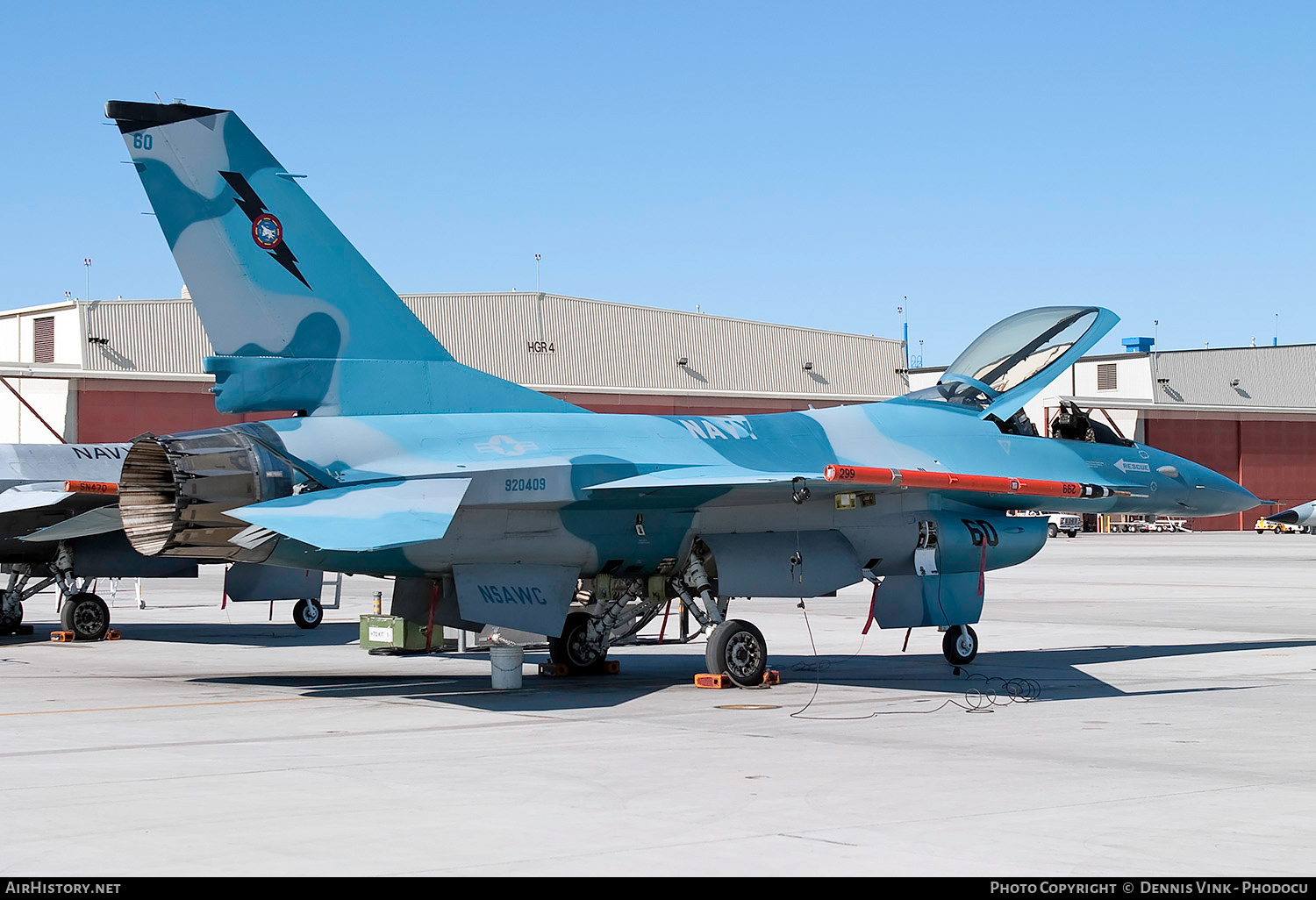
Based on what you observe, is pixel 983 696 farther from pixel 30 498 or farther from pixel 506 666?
pixel 30 498

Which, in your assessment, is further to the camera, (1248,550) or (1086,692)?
(1248,550)

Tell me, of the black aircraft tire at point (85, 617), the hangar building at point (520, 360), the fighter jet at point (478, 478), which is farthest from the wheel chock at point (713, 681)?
the hangar building at point (520, 360)

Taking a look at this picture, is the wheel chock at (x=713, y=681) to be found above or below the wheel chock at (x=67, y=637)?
above

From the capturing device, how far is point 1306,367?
261 feet

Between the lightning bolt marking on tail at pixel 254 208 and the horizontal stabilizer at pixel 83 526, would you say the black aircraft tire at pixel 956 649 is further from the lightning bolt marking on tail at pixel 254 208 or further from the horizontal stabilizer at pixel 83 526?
the horizontal stabilizer at pixel 83 526

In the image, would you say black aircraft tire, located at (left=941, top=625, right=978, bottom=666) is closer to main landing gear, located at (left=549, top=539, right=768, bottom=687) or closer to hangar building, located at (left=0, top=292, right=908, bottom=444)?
main landing gear, located at (left=549, top=539, right=768, bottom=687)

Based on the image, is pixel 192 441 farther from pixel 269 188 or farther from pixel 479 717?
pixel 479 717

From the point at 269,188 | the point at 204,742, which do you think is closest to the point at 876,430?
the point at 269,188

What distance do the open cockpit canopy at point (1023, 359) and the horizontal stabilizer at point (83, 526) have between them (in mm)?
11324

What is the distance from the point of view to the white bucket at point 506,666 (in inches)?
537

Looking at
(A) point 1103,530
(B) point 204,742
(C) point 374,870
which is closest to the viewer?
(C) point 374,870

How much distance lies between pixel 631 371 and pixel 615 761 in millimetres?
48283

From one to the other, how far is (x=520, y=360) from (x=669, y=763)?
152 feet

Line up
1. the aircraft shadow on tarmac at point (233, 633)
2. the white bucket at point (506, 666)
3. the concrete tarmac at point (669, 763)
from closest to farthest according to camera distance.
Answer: the concrete tarmac at point (669, 763) < the white bucket at point (506, 666) < the aircraft shadow on tarmac at point (233, 633)
